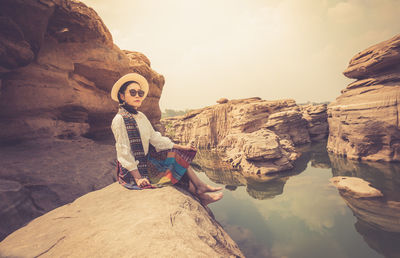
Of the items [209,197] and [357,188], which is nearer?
[209,197]

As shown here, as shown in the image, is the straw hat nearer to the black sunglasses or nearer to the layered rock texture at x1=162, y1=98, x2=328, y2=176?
the black sunglasses

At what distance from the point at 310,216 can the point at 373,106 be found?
8060 millimetres

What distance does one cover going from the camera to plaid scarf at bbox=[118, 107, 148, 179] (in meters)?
2.06

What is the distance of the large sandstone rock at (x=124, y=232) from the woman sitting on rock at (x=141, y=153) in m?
0.30

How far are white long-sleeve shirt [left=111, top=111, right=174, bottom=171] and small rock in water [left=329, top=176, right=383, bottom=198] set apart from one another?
724 cm

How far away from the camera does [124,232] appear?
1216 mm

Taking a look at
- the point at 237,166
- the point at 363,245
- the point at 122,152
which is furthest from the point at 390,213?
the point at 122,152

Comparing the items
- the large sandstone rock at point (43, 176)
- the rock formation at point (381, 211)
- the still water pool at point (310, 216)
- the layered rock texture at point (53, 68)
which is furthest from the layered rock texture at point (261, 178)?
the layered rock texture at point (53, 68)

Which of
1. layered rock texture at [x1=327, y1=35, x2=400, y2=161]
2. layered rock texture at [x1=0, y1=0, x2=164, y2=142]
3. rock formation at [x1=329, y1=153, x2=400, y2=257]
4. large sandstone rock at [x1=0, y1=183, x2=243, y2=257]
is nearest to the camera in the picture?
large sandstone rock at [x1=0, y1=183, x2=243, y2=257]

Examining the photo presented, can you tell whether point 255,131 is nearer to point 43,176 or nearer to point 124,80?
point 124,80

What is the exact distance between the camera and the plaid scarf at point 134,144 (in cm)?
206

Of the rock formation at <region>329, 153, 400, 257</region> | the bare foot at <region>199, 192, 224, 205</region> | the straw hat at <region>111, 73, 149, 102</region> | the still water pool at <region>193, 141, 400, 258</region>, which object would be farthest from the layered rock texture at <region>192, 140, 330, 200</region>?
the straw hat at <region>111, 73, 149, 102</region>

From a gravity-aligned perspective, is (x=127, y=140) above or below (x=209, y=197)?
above

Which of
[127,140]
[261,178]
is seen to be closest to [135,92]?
[127,140]
